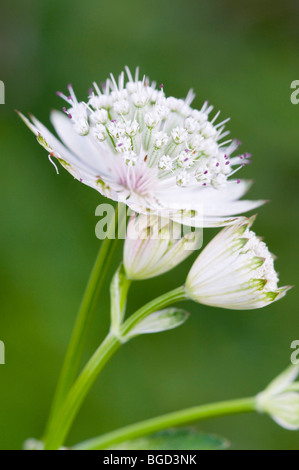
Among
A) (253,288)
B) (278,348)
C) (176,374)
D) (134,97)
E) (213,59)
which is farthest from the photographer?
(213,59)

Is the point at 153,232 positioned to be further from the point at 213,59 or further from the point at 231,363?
the point at 213,59

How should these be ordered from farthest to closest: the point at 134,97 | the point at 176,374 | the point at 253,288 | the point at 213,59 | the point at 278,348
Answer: the point at 213,59 → the point at 278,348 → the point at 176,374 → the point at 134,97 → the point at 253,288

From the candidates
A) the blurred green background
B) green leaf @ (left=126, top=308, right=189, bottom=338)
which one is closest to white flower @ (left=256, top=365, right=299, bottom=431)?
green leaf @ (left=126, top=308, right=189, bottom=338)

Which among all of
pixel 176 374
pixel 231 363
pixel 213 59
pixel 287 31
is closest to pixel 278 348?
pixel 231 363

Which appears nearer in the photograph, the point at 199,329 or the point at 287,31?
the point at 199,329

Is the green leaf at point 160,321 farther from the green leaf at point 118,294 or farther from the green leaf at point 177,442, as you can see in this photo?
the green leaf at point 177,442

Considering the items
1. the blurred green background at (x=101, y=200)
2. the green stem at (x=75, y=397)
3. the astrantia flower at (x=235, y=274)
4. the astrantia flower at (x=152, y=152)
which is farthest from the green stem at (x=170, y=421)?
the blurred green background at (x=101, y=200)
